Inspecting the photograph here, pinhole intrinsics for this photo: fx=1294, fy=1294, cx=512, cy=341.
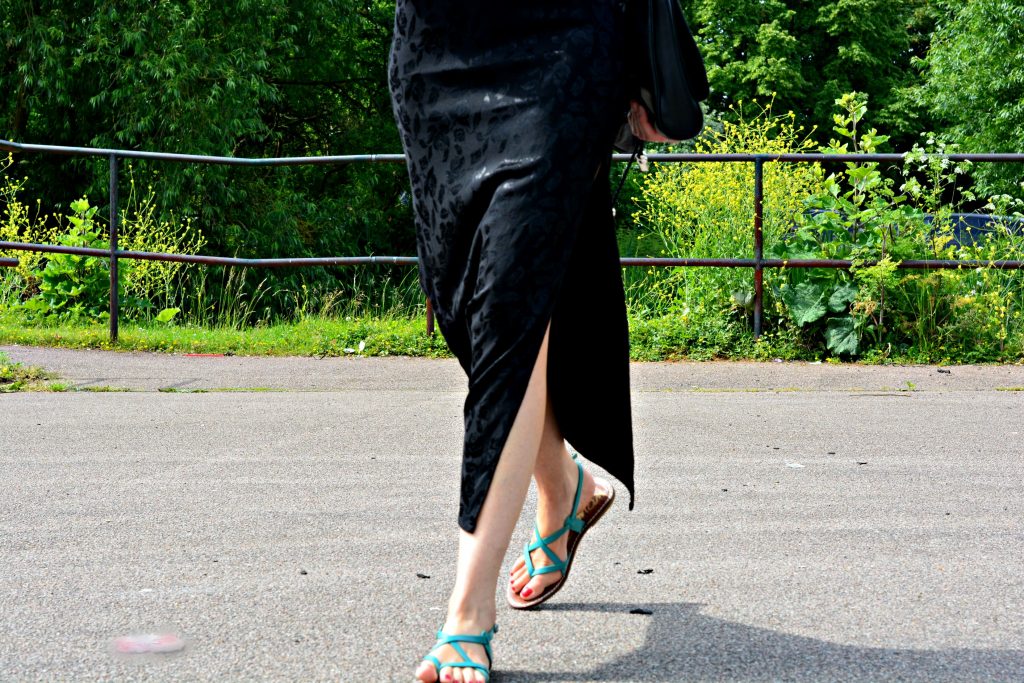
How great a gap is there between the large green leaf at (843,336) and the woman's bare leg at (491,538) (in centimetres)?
524

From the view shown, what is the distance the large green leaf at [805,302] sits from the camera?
7750 millimetres

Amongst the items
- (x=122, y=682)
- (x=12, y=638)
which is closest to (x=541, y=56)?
(x=122, y=682)

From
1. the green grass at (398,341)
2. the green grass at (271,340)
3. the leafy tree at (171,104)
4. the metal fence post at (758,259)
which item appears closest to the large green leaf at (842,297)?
the green grass at (398,341)

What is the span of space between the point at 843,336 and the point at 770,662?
5256 millimetres

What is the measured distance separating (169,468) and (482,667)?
2.46 metres

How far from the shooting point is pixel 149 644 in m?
2.72

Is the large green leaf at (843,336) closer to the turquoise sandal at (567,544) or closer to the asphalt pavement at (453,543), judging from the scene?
the asphalt pavement at (453,543)

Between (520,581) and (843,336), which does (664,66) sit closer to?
(520,581)

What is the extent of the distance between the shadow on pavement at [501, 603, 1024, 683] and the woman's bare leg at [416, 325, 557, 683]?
0.39 ft

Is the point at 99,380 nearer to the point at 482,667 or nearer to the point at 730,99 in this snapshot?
the point at 482,667

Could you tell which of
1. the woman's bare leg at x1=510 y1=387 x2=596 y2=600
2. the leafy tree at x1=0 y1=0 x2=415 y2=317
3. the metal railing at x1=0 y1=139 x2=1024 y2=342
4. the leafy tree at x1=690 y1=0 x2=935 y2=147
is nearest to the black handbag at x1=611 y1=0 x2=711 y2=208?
the woman's bare leg at x1=510 y1=387 x2=596 y2=600

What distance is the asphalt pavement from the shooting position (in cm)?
267

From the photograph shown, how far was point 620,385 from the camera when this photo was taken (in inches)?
118

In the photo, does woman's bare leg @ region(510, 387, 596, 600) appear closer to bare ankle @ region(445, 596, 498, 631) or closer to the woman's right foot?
the woman's right foot
